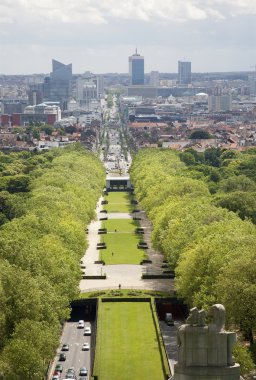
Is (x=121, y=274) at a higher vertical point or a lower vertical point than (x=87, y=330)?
lower

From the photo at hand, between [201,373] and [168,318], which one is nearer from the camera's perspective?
[201,373]

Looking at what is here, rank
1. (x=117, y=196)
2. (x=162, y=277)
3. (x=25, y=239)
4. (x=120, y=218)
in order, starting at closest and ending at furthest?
(x=25, y=239), (x=162, y=277), (x=120, y=218), (x=117, y=196)

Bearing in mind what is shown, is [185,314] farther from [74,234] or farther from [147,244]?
[147,244]

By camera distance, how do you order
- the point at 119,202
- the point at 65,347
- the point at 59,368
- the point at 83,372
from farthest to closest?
1. the point at 119,202
2. the point at 65,347
3. the point at 59,368
4. the point at 83,372

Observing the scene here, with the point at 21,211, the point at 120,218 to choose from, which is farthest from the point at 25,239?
the point at 120,218

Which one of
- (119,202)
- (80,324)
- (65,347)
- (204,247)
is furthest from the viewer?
(119,202)

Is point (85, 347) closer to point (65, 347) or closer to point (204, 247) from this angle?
point (65, 347)

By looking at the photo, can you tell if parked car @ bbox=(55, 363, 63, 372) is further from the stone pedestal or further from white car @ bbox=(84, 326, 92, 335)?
the stone pedestal

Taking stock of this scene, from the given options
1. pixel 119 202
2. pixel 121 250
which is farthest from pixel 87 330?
pixel 119 202
